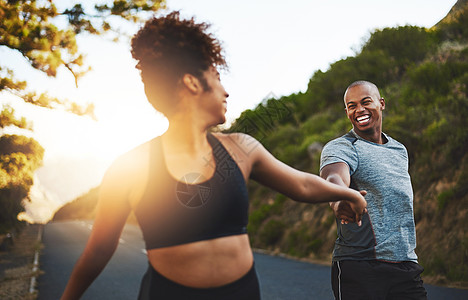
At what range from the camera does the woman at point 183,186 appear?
1.24m

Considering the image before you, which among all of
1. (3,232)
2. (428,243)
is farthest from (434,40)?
(3,232)

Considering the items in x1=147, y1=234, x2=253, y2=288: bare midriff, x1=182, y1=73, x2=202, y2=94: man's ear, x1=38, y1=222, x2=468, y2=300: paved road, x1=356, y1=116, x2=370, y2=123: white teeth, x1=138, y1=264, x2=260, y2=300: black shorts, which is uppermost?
x1=356, y1=116, x2=370, y2=123: white teeth

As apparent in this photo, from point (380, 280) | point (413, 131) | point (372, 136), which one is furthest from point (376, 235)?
point (413, 131)

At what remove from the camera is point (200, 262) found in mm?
1239

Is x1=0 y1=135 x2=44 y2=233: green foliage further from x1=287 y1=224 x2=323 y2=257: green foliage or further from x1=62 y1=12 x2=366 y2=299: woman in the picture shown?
x1=62 y1=12 x2=366 y2=299: woman

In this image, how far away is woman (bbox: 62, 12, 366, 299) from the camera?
1.24m

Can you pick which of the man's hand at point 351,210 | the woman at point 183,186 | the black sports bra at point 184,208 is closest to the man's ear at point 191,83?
the woman at point 183,186

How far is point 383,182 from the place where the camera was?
282 centimetres

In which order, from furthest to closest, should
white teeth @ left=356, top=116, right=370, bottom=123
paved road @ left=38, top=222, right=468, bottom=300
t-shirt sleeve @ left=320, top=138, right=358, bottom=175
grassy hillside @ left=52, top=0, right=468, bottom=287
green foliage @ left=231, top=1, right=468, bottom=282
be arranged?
green foliage @ left=231, top=1, right=468, bottom=282, grassy hillside @ left=52, top=0, right=468, bottom=287, paved road @ left=38, top=222, right=468, bottom=300, white teeth @ left=356, top=116, right=370, bottom=123, t-shirt sleeve @ left=320, top=138, right=358, bottom=175

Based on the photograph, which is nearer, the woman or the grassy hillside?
the woman

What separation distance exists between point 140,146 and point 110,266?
12281mm

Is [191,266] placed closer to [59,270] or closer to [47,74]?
[47,74]

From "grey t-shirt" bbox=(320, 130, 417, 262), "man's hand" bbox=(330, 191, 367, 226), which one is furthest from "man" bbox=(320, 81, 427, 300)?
"man's hand" bbox=(330, 191, 367, 226)

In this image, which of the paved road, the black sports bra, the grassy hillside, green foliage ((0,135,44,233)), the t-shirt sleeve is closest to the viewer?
the black sports bra
